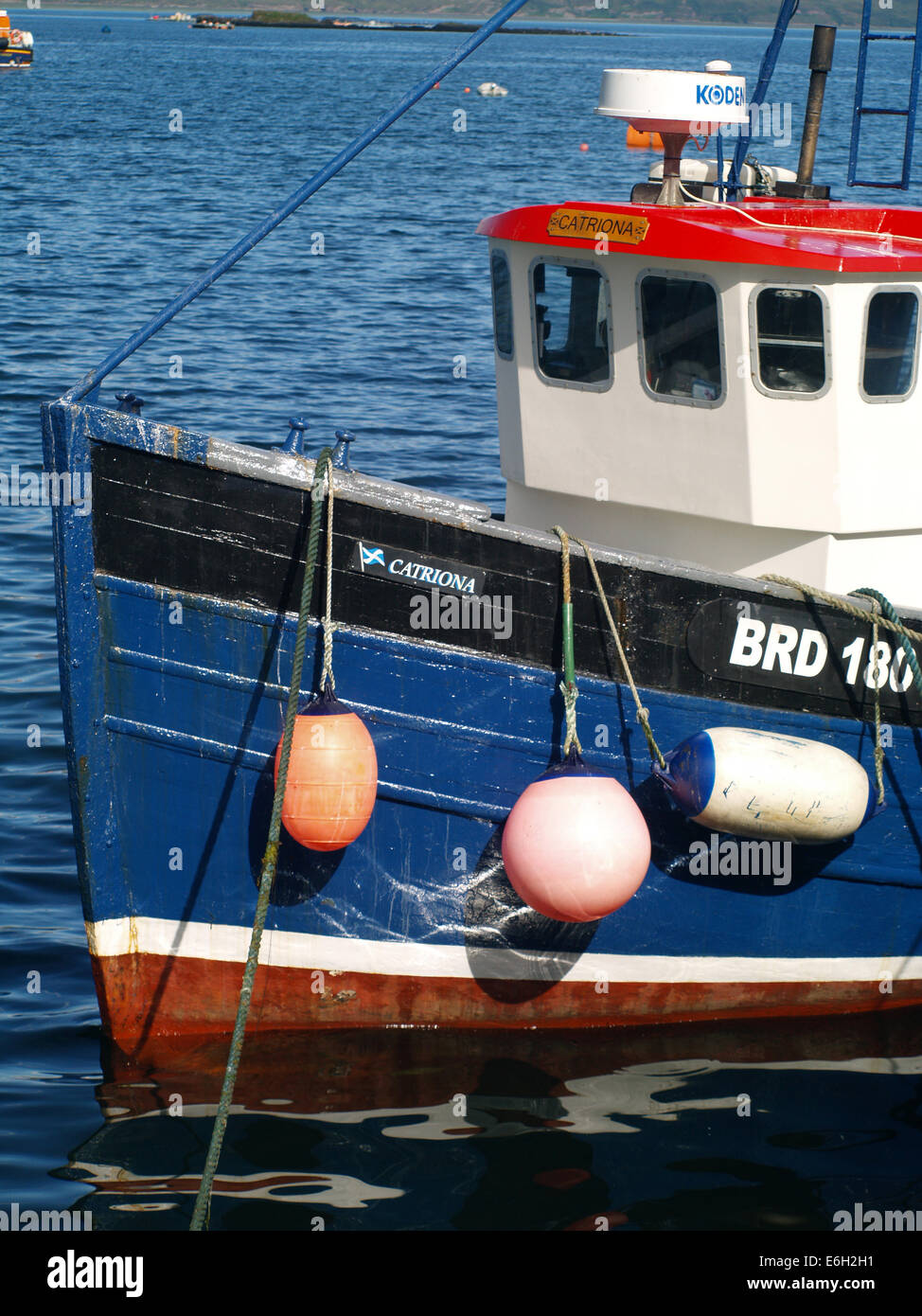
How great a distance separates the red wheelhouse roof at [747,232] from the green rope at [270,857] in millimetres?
1846

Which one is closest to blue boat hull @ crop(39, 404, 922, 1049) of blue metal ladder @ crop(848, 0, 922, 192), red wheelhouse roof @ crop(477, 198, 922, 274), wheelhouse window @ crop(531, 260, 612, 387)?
wheelhouse window @ crop(531, 260, 612, 387)

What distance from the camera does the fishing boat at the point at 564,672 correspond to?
5.95 m

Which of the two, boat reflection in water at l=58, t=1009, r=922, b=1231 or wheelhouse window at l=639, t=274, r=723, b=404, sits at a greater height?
wheelhouse window at l=639, t=274, r=723, b=404

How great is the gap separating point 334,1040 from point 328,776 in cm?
162

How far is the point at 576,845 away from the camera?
18.7ft

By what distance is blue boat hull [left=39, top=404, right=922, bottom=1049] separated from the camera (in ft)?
20.0

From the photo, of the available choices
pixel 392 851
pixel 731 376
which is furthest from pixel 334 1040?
pixel 731 376

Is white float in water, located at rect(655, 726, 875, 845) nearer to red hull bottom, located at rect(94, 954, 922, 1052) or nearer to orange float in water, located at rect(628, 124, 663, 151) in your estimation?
red hull bottom, located at rect(94, 954, 922, 1052)

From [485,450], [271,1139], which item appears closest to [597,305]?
[271,1139]

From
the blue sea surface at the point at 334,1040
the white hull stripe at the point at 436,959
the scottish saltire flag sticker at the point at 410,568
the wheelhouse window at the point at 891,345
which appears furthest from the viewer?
the wheelhouse window at the point at 891,345

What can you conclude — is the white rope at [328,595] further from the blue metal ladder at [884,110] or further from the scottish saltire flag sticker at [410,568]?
the blue metal ladder at [884,110]

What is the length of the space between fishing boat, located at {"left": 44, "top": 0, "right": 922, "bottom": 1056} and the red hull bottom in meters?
0.02

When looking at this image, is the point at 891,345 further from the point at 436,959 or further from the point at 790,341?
the point at 436,959

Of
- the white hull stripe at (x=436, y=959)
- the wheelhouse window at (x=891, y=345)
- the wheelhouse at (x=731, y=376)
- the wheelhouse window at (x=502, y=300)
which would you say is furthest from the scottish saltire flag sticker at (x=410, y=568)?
the wheelhouse window at (x=891, y=345)
